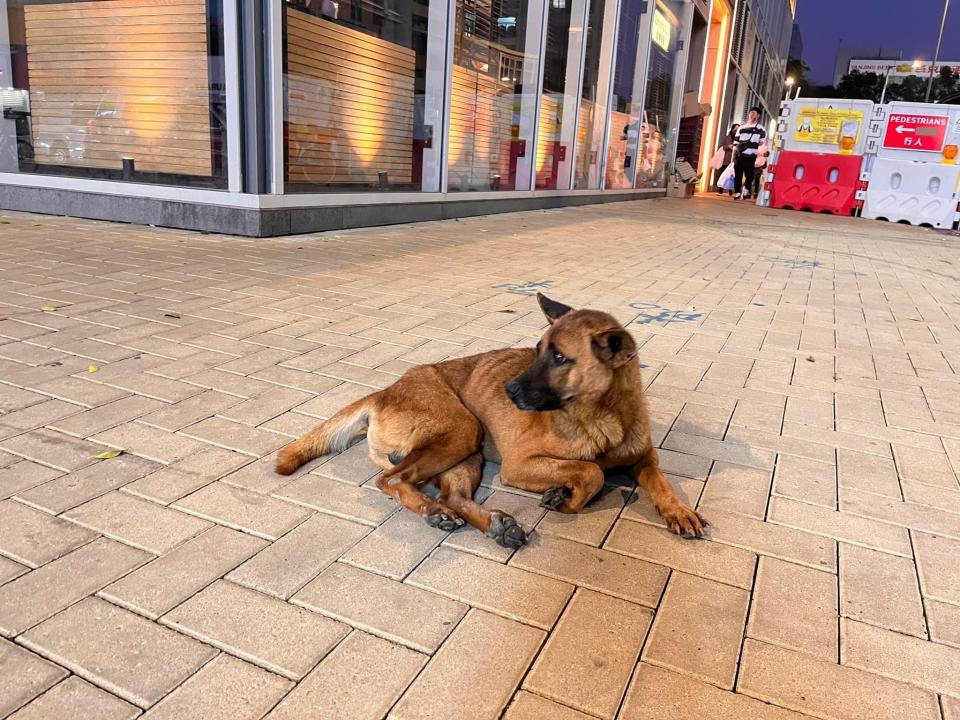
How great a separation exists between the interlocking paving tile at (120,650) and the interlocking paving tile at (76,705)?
0.02 m

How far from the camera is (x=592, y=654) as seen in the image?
6.31 ft

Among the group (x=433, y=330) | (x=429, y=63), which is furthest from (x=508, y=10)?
(x=433, y=330)

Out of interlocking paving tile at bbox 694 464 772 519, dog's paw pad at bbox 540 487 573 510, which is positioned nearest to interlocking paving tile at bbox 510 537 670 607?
dog's paw pad at bbox 540 487 573 510

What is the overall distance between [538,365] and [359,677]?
134 cm

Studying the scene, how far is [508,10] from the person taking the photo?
1328cm

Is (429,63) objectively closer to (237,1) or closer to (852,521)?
(237,1)

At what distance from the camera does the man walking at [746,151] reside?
947 inches

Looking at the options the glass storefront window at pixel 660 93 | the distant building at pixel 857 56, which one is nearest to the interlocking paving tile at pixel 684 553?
the glass storefront window at pixel 660 93

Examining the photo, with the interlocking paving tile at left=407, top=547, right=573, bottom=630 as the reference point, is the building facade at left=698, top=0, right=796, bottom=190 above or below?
above

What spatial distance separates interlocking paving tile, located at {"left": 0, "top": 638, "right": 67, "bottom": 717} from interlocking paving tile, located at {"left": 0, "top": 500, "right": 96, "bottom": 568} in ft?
1.42

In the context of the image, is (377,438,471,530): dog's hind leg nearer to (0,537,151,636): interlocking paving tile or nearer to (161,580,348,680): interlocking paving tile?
(161,580,348,680): interlocking paving tile

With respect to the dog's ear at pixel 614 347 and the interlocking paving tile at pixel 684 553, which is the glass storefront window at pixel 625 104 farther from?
the interlocking paving tile at pixel 684 553

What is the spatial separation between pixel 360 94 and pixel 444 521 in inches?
351

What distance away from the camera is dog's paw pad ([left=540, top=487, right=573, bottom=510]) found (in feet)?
8.72
